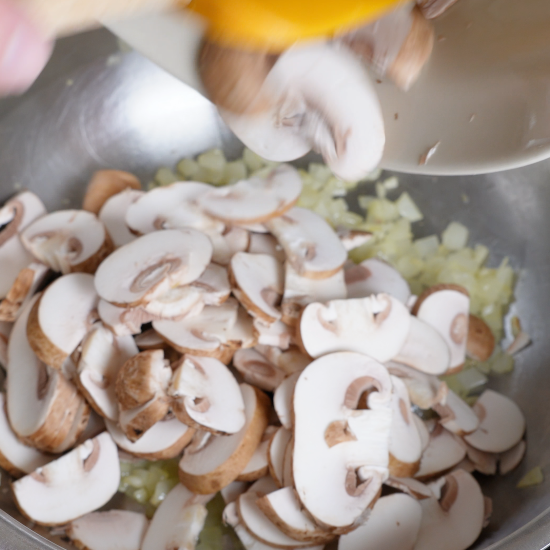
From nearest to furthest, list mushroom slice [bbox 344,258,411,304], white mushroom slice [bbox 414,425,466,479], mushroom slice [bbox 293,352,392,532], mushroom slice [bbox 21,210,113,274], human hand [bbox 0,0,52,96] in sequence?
human hand [bbox 0,0,52,96] < mushroom slice [bbox 293,352,392,532] < white mushroom slice [bbox 414,425,466,479] < mushroom slice [bbox 21,210,113,274] < mushroom slice [bbox 344,258,411,304]

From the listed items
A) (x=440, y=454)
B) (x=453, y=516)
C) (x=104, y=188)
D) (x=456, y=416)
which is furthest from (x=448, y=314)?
(x=104, y=188)

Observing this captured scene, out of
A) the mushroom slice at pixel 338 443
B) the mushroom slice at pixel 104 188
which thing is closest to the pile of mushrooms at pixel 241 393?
the mushroom slice at pixel 338 443

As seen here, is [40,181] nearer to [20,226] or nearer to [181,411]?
[20,226]

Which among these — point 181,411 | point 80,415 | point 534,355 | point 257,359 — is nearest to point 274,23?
point 181,411

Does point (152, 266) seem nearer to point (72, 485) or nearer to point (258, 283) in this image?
point (258, 283)

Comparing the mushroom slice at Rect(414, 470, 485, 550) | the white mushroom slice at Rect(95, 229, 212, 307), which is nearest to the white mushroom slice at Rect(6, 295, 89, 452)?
the white mushroom slice at Rect(95, 229, 212, 307)

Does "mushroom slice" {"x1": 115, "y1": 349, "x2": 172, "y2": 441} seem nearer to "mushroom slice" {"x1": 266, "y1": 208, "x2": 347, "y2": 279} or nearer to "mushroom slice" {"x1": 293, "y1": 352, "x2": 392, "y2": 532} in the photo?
"mushroom slice" {"x1": 293, "y1": 352, "x2": 392, "y2": 532}
